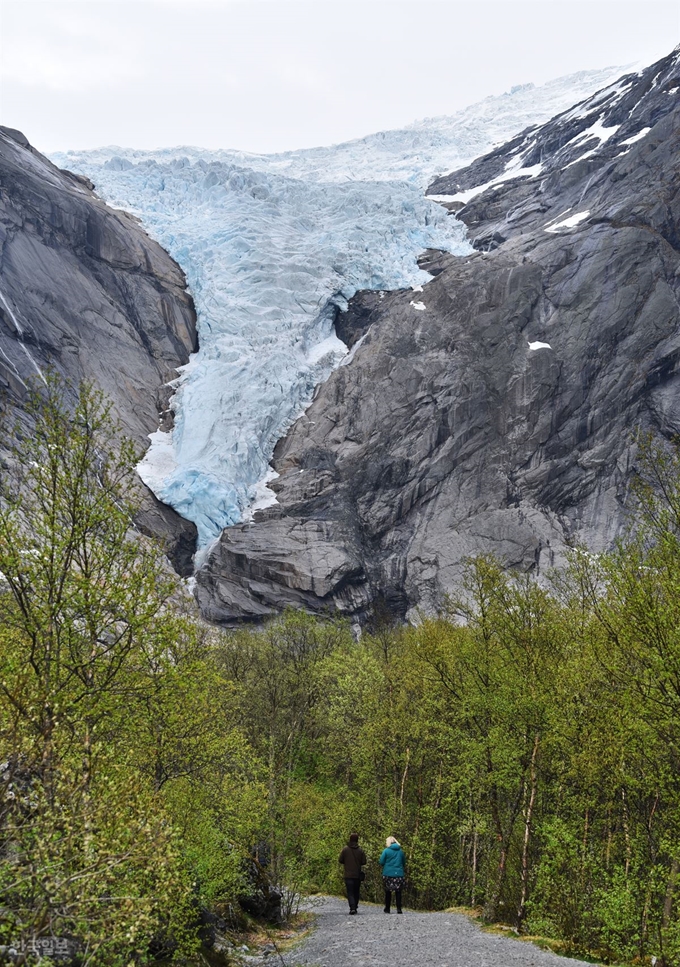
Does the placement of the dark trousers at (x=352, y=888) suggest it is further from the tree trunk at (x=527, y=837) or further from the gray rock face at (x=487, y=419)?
the gray rock face at (x=487, y=419)

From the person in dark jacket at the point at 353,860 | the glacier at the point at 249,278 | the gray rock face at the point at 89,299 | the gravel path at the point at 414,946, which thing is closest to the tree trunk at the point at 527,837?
the gravel path at the point at 414,946

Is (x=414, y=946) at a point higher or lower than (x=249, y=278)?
lower

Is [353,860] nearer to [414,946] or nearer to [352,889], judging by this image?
[352,889]

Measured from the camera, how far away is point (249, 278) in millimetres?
102500

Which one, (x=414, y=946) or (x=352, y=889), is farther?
(x=352, y=889)

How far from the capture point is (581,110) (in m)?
130

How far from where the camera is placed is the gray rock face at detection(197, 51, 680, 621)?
72562mm

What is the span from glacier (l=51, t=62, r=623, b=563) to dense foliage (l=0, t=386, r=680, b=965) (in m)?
57.3

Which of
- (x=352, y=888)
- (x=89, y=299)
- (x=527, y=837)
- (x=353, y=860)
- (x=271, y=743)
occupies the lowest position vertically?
(x=352, y=888)

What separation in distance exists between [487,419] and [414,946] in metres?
72.0

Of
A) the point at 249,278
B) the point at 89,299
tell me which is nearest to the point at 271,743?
the point at 89,299

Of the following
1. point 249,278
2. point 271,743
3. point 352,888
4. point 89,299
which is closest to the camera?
point 352,888

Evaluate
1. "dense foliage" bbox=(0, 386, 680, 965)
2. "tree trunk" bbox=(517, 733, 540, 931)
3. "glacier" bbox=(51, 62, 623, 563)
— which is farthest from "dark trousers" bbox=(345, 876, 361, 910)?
"glacier" bbox=(51, 62, 623, 563)

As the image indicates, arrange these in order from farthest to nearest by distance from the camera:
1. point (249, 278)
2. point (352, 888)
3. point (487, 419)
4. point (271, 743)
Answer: point (249, 278)
point (487, 419)
point (271, 743)
point (352, 888)
